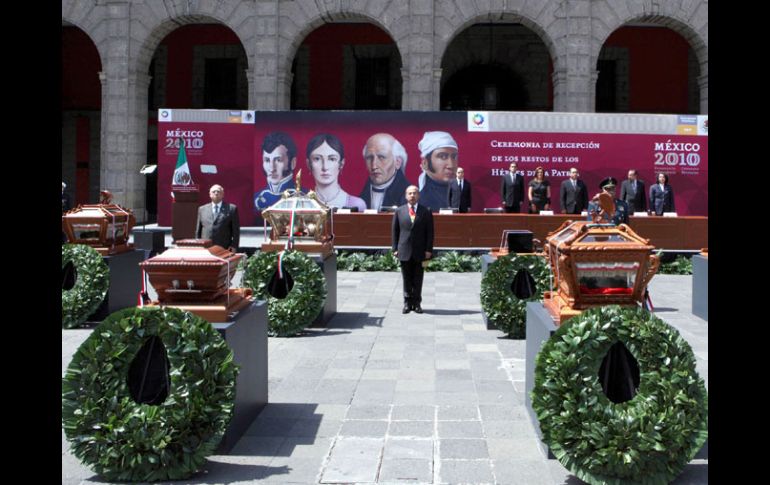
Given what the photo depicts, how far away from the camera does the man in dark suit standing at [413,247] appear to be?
37.4 feet

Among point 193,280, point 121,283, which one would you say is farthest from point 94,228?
point 193,280

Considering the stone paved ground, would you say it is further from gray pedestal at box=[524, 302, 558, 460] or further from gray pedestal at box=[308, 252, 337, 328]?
gray pedestal at box=[308, 252, 337, 328]

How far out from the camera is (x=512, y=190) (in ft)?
62.0

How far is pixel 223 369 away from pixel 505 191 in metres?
14.9

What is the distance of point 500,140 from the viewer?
20.5 metres

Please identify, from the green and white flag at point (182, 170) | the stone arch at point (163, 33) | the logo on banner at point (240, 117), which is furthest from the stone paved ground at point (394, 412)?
the stone arch at point (163, 33)

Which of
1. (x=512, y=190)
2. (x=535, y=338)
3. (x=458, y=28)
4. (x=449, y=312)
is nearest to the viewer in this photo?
(x=535, y=338)

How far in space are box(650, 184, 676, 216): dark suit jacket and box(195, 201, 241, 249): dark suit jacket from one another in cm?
1160

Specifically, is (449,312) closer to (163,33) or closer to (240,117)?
(240,117)

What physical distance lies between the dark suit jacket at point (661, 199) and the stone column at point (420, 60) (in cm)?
727

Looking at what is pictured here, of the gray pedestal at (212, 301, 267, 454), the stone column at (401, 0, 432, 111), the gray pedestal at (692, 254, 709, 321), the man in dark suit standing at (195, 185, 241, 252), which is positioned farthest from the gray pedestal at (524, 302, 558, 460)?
the stone column at (401, 0, 432, 111)

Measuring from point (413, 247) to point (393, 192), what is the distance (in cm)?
946
